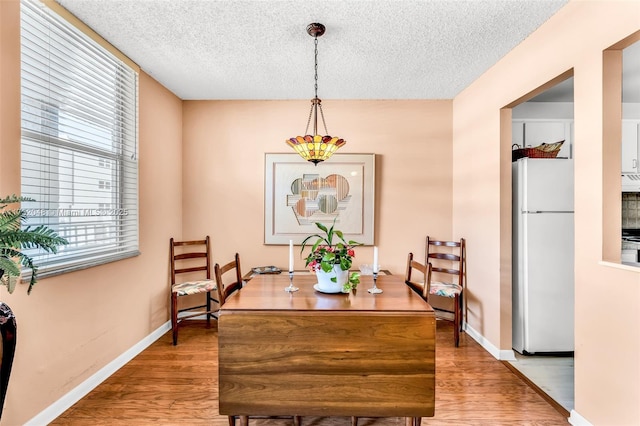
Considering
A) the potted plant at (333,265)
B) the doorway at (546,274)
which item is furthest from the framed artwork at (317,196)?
the potted plant at (333,265)

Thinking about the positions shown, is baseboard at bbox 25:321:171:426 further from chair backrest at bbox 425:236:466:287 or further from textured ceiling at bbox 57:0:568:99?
chair backrest at bbox 425:236:466:287

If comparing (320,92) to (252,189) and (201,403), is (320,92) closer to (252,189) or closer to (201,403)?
(252,189)

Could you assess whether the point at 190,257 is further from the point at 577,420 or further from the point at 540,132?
the point at 540,132

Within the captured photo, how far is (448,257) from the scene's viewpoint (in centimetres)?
326

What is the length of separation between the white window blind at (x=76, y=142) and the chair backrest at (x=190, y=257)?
594mm

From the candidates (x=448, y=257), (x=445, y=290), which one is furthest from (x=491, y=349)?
(x=448, y=257)

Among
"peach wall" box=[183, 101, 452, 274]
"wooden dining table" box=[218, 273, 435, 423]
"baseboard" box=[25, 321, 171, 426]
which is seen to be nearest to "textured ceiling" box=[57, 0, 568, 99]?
"peach wall" box=[183, 101, 452, 274]

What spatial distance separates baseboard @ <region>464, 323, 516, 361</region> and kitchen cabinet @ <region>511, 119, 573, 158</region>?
1.91 meters

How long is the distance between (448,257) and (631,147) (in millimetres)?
2236

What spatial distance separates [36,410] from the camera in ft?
5.89

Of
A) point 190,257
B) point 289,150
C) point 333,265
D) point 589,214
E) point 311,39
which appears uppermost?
point 311,39

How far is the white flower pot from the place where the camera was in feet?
6.12

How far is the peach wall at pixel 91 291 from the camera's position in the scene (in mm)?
1654

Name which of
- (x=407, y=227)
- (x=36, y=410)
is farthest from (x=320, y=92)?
(x=36, y=410)
